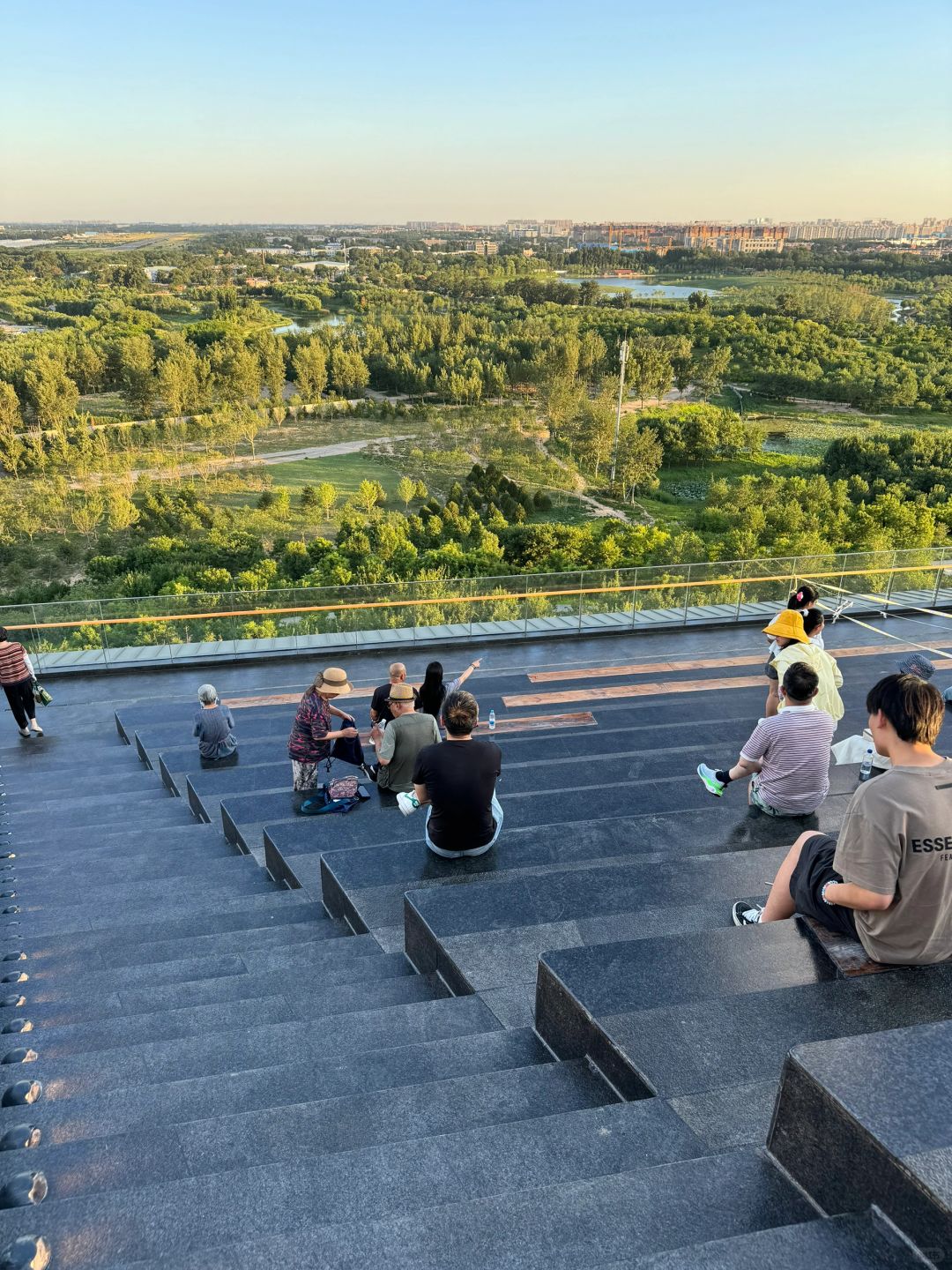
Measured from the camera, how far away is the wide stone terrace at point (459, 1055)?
1666 millimetres

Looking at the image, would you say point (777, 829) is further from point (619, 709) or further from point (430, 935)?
point (619, 709)

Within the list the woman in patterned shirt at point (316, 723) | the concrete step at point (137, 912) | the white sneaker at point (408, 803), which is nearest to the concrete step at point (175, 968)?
the concrete step at point (137, 912)

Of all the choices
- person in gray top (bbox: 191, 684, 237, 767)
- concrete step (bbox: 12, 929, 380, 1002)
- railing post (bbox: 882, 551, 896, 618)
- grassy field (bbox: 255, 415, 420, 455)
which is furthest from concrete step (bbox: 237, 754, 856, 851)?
grassy field (bbox: 255, 415, 420, 455)

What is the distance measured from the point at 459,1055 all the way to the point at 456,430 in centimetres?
7549

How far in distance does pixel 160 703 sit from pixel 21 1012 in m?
6.51

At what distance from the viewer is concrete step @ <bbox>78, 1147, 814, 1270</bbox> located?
161 centimetres

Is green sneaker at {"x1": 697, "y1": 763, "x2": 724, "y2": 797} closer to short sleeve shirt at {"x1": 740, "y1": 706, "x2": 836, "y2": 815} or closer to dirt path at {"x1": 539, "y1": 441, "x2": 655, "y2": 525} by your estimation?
short sleeve shirt at {"x1": 740, "y1": 706, "x2": 836, "y2": 815}

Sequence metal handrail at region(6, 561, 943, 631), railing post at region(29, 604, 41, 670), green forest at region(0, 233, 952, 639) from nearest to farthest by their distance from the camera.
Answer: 1. railing post at region(29, 604, 41, 670)
2. metal handrail at region(6, 561, 943, 631)
3. green forest at region(0, 233, 952, 639)

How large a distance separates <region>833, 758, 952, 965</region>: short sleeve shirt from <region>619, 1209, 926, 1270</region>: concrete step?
107 centimetres

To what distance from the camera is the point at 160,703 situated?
31.0 ft

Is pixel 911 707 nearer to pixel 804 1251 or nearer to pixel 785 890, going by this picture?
pixel 785 890

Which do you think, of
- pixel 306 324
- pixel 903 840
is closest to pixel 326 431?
pixel 306 324

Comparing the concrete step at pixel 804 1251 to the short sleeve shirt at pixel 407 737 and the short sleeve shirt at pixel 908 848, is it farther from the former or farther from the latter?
the short sleeve shirt at pixel 407 737

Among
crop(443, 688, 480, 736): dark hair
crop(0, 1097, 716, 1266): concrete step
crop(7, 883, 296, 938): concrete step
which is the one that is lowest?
crop(7, 883, 296, 938): concrete step
